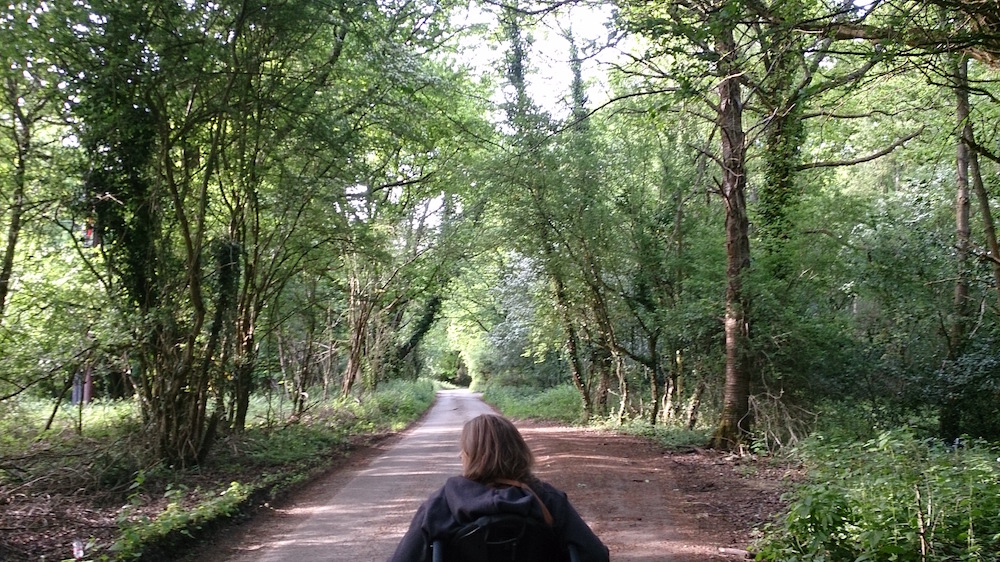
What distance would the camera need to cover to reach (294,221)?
1351 centimetres

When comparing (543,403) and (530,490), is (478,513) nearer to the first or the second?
(530,490)

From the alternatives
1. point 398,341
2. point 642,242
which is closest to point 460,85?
point 642,242

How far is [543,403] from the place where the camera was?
30812mm

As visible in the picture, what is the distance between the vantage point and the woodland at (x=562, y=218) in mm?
8312

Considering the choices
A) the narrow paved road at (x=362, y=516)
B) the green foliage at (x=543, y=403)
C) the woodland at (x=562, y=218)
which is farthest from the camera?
the green foliage at (x=543, y=403)

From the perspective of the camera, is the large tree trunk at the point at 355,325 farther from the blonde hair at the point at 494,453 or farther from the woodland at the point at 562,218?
the blonde hair at the point at 494,453

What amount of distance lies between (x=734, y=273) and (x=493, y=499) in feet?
38.0

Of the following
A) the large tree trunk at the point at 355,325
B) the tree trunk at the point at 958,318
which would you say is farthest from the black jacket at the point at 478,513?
the large tree trunk at the point at 355,325

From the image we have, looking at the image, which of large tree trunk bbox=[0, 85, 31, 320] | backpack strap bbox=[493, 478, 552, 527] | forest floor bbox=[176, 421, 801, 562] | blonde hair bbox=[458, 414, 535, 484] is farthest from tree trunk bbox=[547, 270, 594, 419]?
backpack strap bbox=[493, 478, 552, 527]

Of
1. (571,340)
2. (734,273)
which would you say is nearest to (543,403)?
(571,340)

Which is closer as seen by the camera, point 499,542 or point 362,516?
point 499,542

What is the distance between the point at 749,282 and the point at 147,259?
10.3 metres

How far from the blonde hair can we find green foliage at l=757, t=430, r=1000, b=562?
12.1 ft

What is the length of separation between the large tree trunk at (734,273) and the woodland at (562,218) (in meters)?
0.06
